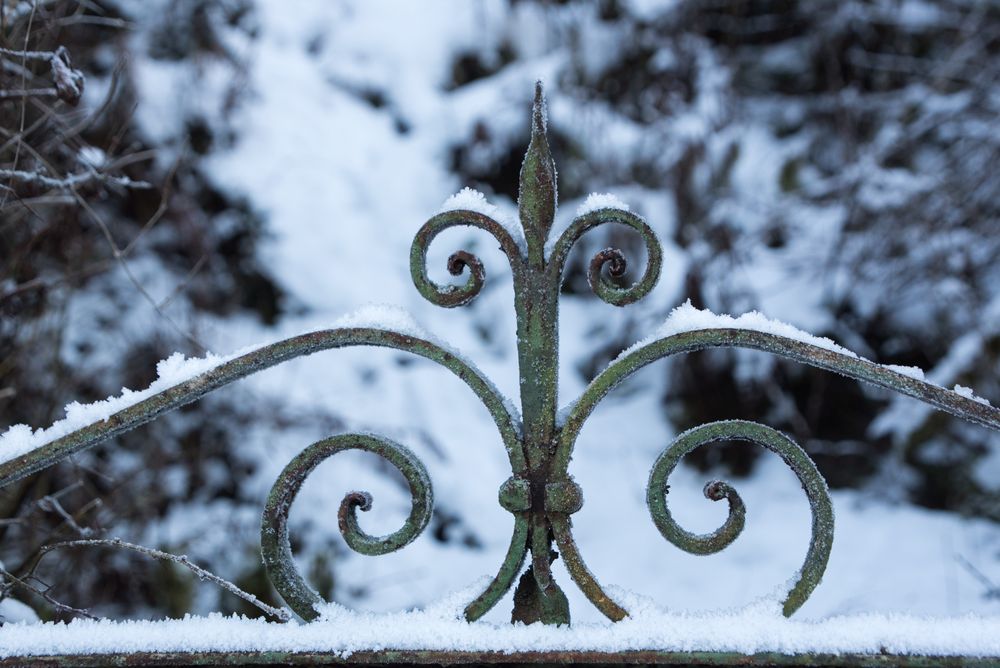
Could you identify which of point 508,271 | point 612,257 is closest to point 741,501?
point 612,257

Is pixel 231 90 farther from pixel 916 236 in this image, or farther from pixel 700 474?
pixel 916 236

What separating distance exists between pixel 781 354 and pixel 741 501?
14 cm

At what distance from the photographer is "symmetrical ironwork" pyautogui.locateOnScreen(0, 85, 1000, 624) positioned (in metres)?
0.88

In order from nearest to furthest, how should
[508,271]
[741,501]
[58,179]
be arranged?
[741,501] < [58,179] < [508,271]

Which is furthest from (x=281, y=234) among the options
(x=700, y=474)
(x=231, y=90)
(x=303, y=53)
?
(x=700, y=474)

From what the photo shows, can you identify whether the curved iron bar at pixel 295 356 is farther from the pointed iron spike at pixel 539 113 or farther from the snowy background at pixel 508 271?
the snowy background at pixel 508 271

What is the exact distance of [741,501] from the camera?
2.89 feet

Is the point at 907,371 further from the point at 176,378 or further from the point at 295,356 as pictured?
the point at 176,378

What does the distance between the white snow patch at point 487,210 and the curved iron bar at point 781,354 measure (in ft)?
0.51

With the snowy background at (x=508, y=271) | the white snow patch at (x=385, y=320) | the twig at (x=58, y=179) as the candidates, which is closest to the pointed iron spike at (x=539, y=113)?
the white snow patch at (x=385, y=320)

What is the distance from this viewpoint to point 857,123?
3479 mm

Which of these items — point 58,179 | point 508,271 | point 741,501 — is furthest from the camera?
point 508,271

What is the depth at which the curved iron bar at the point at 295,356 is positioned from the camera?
0.90 meters

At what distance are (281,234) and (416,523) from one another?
2.40 metres
